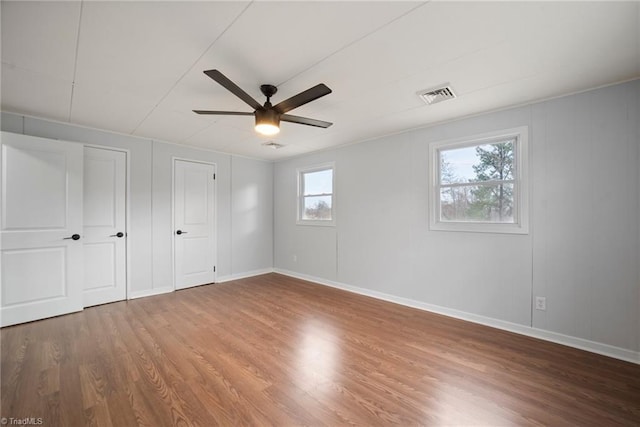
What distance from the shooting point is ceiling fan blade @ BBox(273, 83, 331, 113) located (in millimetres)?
1952

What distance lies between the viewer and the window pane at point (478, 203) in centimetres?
303

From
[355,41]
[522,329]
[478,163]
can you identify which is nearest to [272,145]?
[355,41]


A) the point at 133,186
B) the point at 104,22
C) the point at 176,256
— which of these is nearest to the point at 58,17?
the point at 104,22

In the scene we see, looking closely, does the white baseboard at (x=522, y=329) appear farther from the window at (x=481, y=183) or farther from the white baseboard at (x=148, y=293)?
the white baseboard at (x=148, y=293)

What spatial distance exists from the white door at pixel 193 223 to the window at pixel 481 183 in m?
3.86

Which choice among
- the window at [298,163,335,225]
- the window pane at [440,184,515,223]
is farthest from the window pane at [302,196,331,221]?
the window pane at [440,184,515,223]

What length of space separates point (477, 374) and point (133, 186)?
492 centimetres

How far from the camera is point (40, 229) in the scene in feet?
10.6

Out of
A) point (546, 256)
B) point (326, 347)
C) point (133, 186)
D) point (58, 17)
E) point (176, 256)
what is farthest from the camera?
point (176, 256)

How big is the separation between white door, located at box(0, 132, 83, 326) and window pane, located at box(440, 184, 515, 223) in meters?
4.86

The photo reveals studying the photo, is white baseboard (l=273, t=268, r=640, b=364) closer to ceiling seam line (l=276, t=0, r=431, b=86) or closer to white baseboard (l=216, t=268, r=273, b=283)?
white baseboard (l=216, t=268, r=273, b=283)

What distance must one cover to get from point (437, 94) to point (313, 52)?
4.59 ft

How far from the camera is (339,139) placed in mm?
4301

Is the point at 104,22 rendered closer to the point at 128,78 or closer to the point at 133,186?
the point at 128,78
